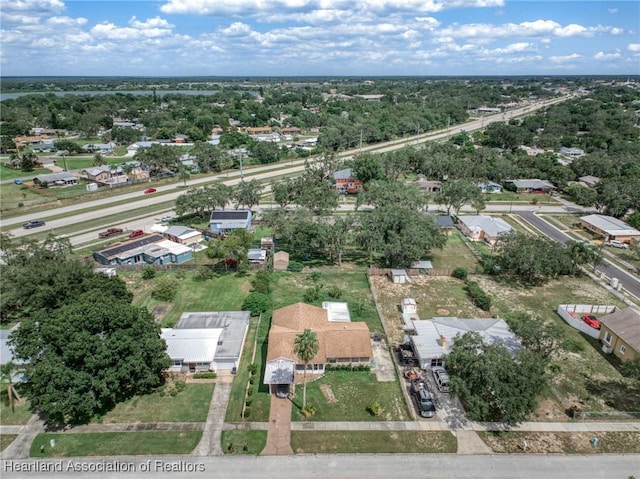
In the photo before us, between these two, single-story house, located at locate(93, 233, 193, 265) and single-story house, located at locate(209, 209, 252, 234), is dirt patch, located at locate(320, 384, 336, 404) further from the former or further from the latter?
single-story house, located at locate(209, 209, 252, 234)

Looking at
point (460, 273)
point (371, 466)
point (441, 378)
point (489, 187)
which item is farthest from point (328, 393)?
point (489, 187)

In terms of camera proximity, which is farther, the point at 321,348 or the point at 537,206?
the point at 537,206

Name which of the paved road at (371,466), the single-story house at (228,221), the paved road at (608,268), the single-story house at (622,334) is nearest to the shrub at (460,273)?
the single-story house at (622,334)

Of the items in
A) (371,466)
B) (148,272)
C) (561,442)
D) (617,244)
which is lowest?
(617,244)

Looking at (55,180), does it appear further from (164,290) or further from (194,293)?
(194,293)

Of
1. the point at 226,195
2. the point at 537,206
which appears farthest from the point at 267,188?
the point at 537,206

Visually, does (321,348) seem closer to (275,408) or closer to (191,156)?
(275,408)
